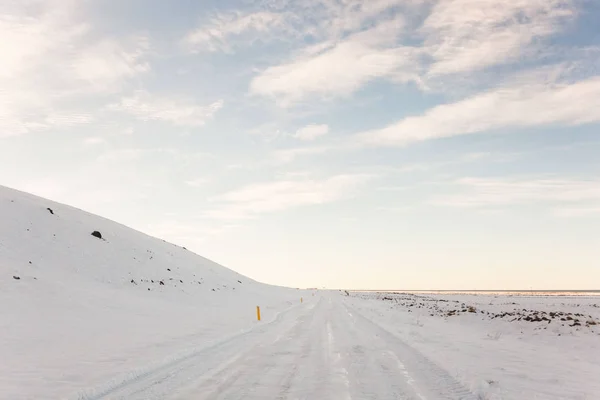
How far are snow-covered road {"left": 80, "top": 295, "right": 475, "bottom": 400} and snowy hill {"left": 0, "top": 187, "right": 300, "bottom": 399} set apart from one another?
147cm

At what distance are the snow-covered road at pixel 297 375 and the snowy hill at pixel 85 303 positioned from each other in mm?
1468

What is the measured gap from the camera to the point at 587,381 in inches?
449

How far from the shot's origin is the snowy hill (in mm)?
13312

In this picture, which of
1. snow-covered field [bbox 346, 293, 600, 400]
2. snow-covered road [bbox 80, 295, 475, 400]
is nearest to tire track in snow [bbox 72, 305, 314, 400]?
snow-covered road [bbox 80, 295, 475, 400]

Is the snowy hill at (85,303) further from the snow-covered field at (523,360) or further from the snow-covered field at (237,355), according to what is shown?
the snow-covered field at (523,360)

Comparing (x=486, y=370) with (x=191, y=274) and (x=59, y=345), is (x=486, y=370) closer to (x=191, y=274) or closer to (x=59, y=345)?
(x=59, y=345)

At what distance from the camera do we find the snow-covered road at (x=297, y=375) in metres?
9.34

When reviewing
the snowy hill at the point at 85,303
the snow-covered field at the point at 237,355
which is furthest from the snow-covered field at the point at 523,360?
the snowy hill at the point at 85,303

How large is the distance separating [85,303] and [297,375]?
23.5 meters

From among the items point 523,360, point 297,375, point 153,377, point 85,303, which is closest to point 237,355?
point 153,377

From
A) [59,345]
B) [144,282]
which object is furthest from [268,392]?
[144,282]

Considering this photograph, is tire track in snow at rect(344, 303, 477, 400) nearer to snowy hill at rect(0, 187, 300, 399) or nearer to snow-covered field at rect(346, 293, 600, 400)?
snow-covered field at rect(346, 293, 600, 400)

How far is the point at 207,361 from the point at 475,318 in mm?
25118

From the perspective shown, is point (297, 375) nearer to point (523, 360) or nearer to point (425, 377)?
point (425, 377)
